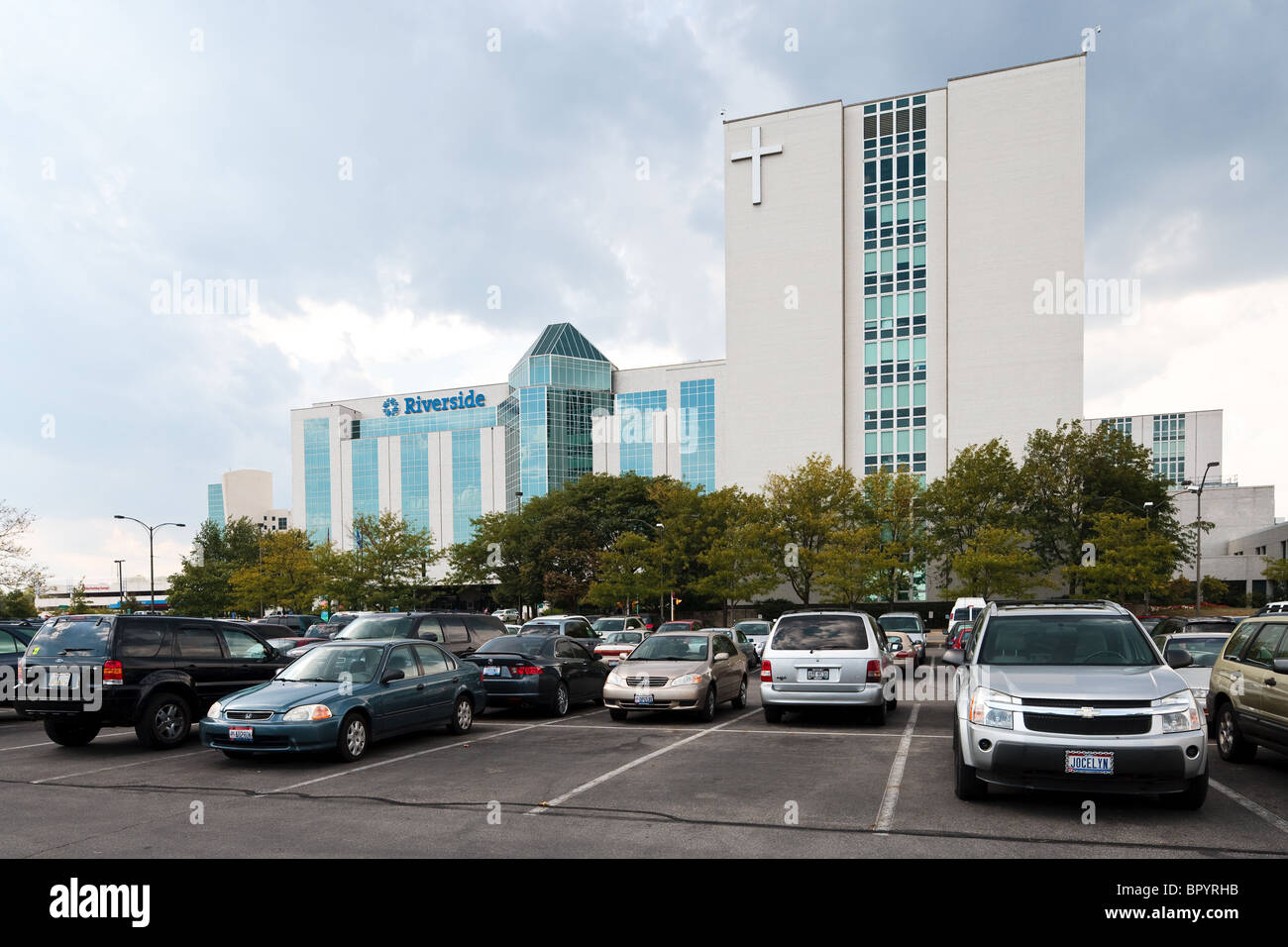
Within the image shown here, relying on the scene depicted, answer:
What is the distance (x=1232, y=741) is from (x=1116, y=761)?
4.29m

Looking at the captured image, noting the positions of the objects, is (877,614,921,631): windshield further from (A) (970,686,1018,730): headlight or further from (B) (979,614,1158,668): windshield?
(A) (970,686,1018,730): headlight

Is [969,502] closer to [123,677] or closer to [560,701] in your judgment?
[560,701]

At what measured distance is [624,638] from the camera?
84.3ft

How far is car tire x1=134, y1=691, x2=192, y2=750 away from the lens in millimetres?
12000

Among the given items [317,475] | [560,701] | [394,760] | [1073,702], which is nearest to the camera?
[1073,702]

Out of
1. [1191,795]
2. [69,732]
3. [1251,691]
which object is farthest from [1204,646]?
[69,732]

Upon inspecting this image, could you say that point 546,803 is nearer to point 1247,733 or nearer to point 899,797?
point 899,797

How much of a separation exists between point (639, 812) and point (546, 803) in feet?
3.14

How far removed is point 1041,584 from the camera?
54125 millimetres

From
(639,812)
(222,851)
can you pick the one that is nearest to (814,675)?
(639,812)

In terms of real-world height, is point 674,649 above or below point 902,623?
above

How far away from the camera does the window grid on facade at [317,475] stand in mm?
113625

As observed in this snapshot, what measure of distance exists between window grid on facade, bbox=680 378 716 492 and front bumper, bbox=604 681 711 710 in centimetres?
7900
